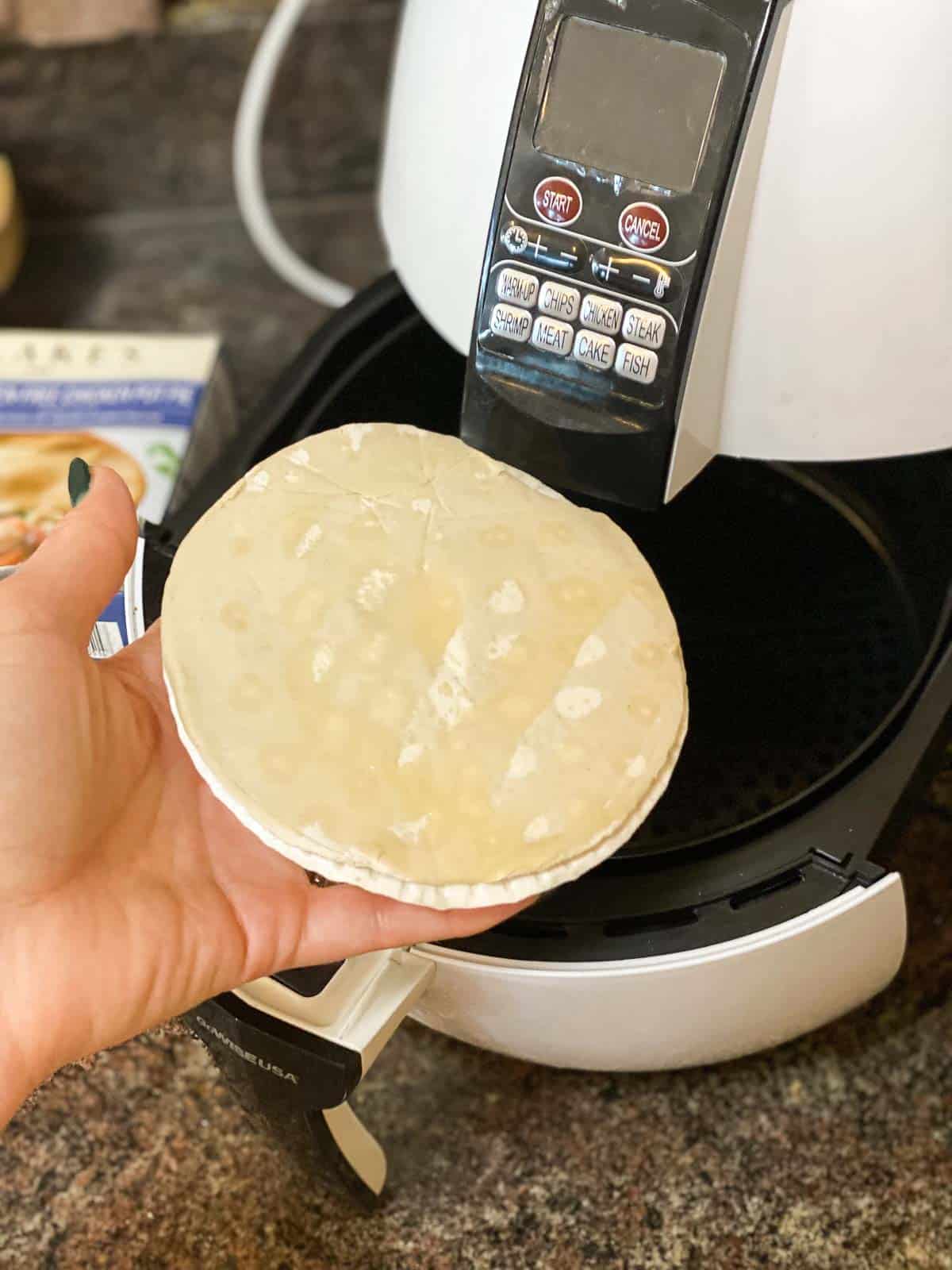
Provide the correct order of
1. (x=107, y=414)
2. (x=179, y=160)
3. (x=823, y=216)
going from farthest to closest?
(x=179, y=160) < (x=107, y=414) < (x=823, y=216)

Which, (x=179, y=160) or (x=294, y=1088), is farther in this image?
(x=179, y=160)

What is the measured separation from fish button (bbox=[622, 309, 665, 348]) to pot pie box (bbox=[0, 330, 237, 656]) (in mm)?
397

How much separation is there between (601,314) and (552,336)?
0.02 meters

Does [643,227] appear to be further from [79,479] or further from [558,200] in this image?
[79,479]

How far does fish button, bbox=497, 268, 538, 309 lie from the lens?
1.62ft

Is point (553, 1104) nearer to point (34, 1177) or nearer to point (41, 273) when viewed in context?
point (34, 1177)

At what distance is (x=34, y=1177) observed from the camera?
65 centimetres

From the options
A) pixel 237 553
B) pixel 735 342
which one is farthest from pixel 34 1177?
pixel 735 342

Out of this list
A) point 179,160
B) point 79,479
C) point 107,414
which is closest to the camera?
→ point 79,479

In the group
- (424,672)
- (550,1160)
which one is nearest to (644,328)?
(424,672)

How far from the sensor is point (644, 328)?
0.48 m

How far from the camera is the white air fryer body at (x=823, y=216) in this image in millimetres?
446

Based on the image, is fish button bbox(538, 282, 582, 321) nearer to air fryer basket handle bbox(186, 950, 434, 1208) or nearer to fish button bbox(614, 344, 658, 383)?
fish button bbox(614, 344, 658, 383)

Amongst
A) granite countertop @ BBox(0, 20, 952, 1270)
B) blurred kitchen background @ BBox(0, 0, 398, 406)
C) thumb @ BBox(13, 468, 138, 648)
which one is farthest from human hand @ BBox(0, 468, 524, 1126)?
blurred kitchen background @ BBox(0, 0, 398, 406)
